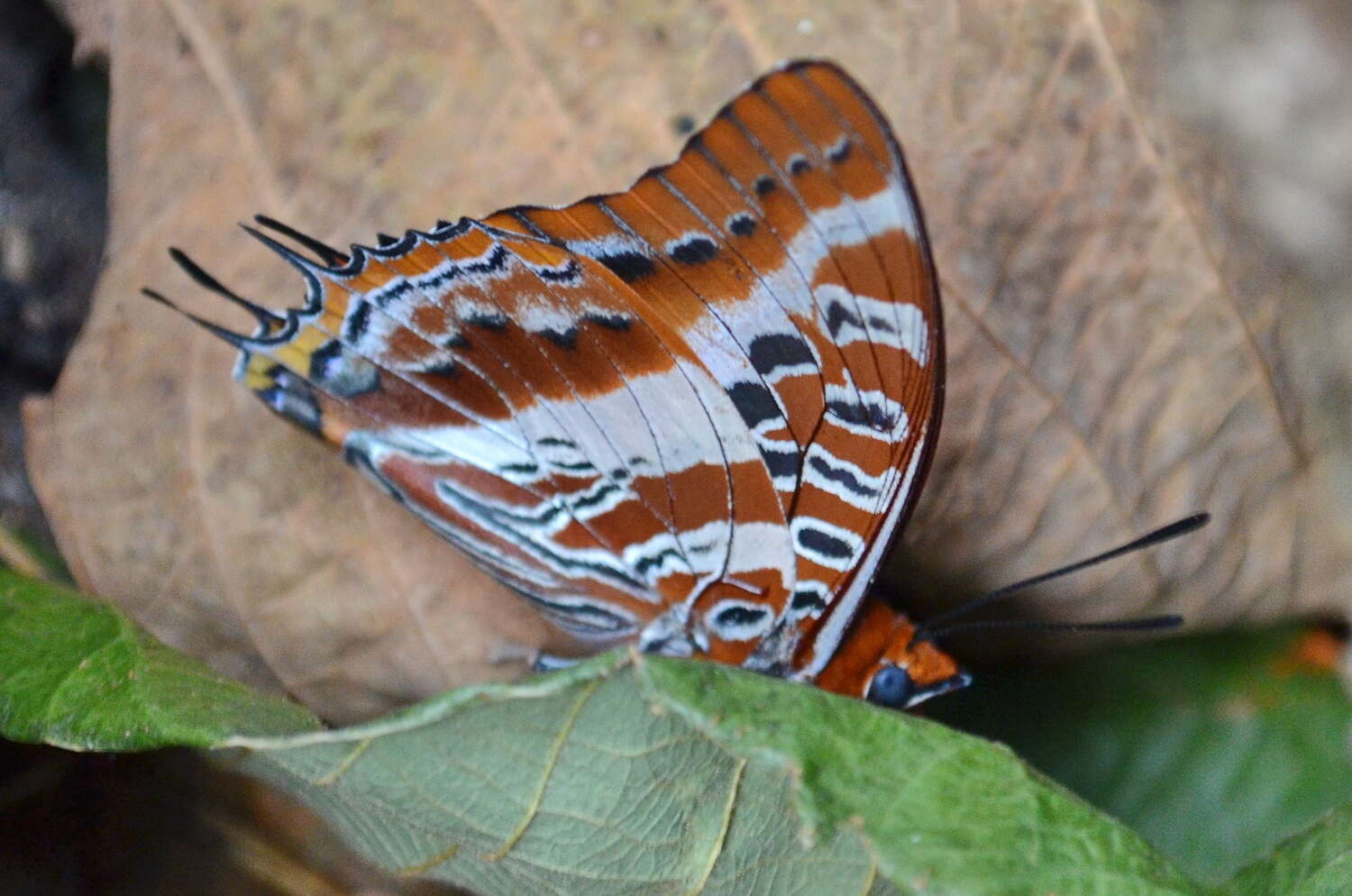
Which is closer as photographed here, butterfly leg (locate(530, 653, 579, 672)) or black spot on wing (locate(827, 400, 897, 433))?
black spot on wing (locate(827, 400, 897, 433))

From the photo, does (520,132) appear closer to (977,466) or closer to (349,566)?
(349,566)

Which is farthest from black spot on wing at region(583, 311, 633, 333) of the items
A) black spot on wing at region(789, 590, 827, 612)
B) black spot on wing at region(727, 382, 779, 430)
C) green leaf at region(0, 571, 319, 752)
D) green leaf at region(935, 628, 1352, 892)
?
green leaf at region(935, 628, 1352, 892)

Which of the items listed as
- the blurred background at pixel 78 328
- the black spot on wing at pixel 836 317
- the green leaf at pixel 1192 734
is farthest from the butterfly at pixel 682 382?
the green leaf at pixel 1192 734

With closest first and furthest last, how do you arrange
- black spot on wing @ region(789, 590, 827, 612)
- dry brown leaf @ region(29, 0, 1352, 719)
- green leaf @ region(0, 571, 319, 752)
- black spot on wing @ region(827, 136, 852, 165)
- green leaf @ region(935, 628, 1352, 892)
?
green leaf @ region(0, 571, 319, 752) → black spot on wing @ region(827, 136, 852, 165) → black spot on wing @ region(789, 590, 827, 612) → dry brown leaf @ region(29, 0, 1352, 719) → green leaf @ region(935, 628, 1352, 892)

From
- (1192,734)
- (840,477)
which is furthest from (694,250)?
(1192,734)

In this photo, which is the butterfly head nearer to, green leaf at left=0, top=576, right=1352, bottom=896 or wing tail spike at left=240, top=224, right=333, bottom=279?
green leaf at left=0, top=576, right=1352, bottom=896

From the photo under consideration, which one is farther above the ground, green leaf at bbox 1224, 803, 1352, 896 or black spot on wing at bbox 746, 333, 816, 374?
black spot on wing at bbox 746, 333, 816, 374

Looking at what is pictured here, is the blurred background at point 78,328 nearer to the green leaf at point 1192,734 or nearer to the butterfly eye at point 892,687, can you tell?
the green leaf at point 1192,734
